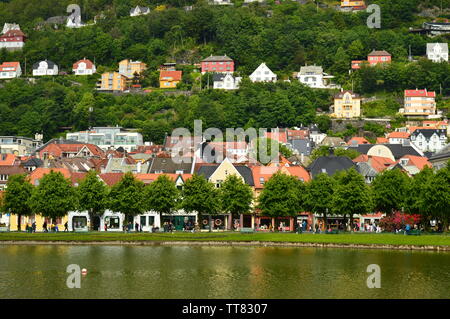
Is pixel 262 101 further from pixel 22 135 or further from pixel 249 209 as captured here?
pixel 249 209

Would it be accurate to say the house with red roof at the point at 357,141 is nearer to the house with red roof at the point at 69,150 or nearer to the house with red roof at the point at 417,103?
the house with red roof at the point at 417,103

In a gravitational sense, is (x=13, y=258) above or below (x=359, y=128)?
below

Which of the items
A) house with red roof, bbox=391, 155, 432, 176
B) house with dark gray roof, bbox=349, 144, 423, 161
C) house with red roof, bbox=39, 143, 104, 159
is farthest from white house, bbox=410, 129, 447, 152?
house with red roof, bbox=39, 143, 104, 159

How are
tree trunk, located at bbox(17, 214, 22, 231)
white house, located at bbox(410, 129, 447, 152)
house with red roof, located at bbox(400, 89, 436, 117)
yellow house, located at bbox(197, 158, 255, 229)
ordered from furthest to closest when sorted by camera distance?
house with red roof, located at bbox(400, 89, 436, 117) → white house, located at bbox(410, 129, 447, 152) → yellow house, located at bbox(197, 158, 255, 229) → tree trunk, located at bbox(17, 214, 22, 231)

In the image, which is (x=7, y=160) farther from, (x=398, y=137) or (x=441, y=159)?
(x=398, y=137)

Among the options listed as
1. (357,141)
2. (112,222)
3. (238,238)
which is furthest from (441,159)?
(357,141)

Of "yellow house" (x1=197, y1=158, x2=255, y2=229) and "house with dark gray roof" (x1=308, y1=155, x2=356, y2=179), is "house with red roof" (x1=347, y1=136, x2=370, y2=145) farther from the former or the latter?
"yellow house" (x1=197, y1=158, x2=255, y2=229)
